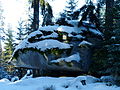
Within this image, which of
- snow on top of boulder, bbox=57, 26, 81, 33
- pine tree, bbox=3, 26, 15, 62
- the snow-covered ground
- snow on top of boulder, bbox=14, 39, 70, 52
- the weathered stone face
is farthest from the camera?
pine tree, bbox=3, 26, 15, 62

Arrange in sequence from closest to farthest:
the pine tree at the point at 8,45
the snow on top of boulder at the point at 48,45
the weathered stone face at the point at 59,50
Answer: the weathered stone face at the point at 59,50 → the snow on top of boulder at the point at 48,45 → the pine tree at the point at 8,45

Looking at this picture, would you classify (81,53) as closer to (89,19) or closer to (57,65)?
(57,65)

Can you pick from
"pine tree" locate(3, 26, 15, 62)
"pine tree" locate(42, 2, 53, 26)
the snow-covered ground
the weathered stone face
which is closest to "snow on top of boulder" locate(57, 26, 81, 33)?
the weathered stone face

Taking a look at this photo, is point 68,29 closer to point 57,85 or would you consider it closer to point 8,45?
point 57,85

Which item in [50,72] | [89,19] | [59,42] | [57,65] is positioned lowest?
[50,72]

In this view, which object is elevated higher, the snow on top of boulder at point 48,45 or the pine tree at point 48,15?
the pine tree at point 48,15

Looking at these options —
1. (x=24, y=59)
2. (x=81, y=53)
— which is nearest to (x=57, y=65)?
(x=81, y=53)

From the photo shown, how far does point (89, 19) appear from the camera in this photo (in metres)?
8.57

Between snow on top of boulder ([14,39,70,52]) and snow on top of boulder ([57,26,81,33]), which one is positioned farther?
snow on top of boulder ([57,26,81,33])

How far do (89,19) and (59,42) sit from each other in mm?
2427

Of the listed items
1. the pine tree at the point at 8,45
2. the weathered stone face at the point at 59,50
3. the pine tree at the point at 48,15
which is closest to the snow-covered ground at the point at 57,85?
the weathered stone face at the point at 59,50

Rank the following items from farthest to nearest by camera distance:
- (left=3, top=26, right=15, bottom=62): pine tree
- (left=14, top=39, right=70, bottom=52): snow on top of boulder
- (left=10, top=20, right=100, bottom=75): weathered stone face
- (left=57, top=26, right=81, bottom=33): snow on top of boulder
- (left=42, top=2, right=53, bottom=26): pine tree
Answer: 1. (left=3, top=26, right=15, bottom=62): pine tree
2. (left=42, top=2, right=53, bottom=26): pine tree
3. (left=57, top=26, right=81, bottom=33): snow on top of boulder
4. (left=14, top=39, right=70, bottom=52): snow on top of boulder
5. (left=10, top=20, right=100, bottom=75): weathered stone face

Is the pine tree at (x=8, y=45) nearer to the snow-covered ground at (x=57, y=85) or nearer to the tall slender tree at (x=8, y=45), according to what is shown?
the tall slender tree at (x=8, y=45)

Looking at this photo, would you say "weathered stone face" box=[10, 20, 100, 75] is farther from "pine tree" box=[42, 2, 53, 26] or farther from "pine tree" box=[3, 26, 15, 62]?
"pine tree" box=[3, 26, 15, 62]
